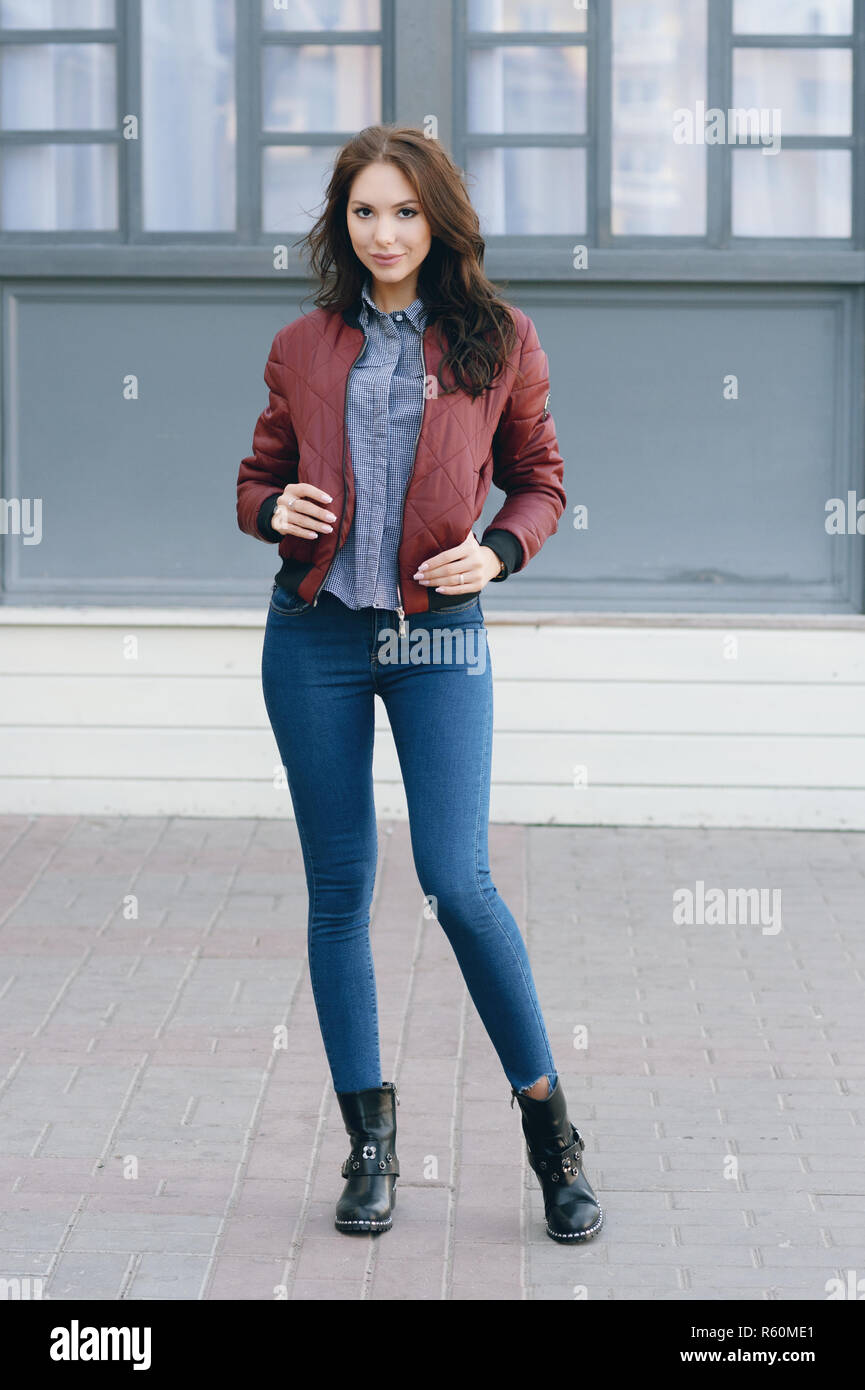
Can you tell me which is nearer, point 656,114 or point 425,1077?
point 425,1077

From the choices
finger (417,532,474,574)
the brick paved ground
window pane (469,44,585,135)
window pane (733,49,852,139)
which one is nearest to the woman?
finger (417,532,474,574)

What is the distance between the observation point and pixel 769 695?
21.5ft

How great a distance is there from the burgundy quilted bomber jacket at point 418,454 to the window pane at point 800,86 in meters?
3.85

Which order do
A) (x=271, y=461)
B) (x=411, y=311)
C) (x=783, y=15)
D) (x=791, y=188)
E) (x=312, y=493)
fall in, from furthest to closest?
(x=791, y=188) → (x=783, y=15) → (x=271, y=461) → (x=411, y=311) → (x=312, y=493)

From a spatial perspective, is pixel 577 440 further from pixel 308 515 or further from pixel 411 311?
pixel 308 515

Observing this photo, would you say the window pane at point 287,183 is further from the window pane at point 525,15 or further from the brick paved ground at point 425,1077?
the brick paved ground at point 425,1077

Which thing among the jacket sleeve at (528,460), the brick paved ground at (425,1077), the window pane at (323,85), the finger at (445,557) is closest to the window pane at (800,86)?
the window pane at (323,85)

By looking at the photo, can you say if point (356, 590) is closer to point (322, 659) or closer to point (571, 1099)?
point (322, 659)

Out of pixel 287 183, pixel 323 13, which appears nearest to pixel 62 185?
pixel 287 183

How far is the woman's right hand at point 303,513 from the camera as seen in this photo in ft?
10.3

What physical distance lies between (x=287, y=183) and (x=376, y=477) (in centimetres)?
404

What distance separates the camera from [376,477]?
317 cm

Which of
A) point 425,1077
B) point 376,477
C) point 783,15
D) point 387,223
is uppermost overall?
point 783,15
